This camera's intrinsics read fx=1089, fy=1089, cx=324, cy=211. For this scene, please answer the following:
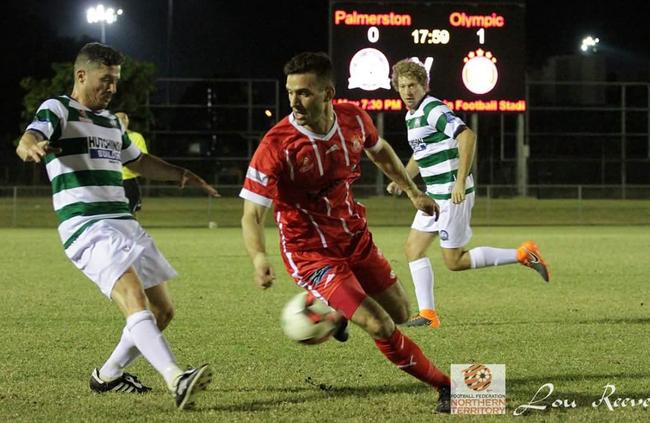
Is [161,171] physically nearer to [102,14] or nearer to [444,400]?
[444,400]

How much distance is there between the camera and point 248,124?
49.3 meters

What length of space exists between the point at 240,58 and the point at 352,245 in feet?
202

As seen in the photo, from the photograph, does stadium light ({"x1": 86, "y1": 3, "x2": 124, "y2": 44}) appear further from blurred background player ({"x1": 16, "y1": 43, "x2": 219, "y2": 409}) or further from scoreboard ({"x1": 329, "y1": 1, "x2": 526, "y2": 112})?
blurred background player ({"x1": 16, "y1": 43, "x2": 219, "y2": 409})

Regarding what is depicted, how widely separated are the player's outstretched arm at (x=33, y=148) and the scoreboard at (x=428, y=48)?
22.6m

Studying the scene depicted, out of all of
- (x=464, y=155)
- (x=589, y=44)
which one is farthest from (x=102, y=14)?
(x=464, y=155)

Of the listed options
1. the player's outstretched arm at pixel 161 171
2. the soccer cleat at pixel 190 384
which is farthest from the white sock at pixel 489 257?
the soccer cleat at pixel 190 384

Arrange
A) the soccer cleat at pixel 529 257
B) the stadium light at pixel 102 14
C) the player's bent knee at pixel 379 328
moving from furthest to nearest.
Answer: the stadium light at pixel 102 14 < the soccer cleat at pixel 529 257 < the player's bent knee at pixel 379 328

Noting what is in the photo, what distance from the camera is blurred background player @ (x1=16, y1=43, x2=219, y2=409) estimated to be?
18.9 ft

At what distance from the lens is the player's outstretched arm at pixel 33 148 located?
17.6ft

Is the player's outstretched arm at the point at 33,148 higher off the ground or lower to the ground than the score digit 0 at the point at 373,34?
lower

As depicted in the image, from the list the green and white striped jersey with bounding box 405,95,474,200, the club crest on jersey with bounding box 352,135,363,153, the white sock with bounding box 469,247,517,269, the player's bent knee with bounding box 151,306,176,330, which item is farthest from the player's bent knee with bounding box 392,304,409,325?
the white sock with bounding box 469,247,517,269

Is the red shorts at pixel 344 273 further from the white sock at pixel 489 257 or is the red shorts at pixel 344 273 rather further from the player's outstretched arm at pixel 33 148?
the white sock at pixel 489 257

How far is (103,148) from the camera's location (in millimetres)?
6039

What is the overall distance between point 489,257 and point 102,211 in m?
4.46
